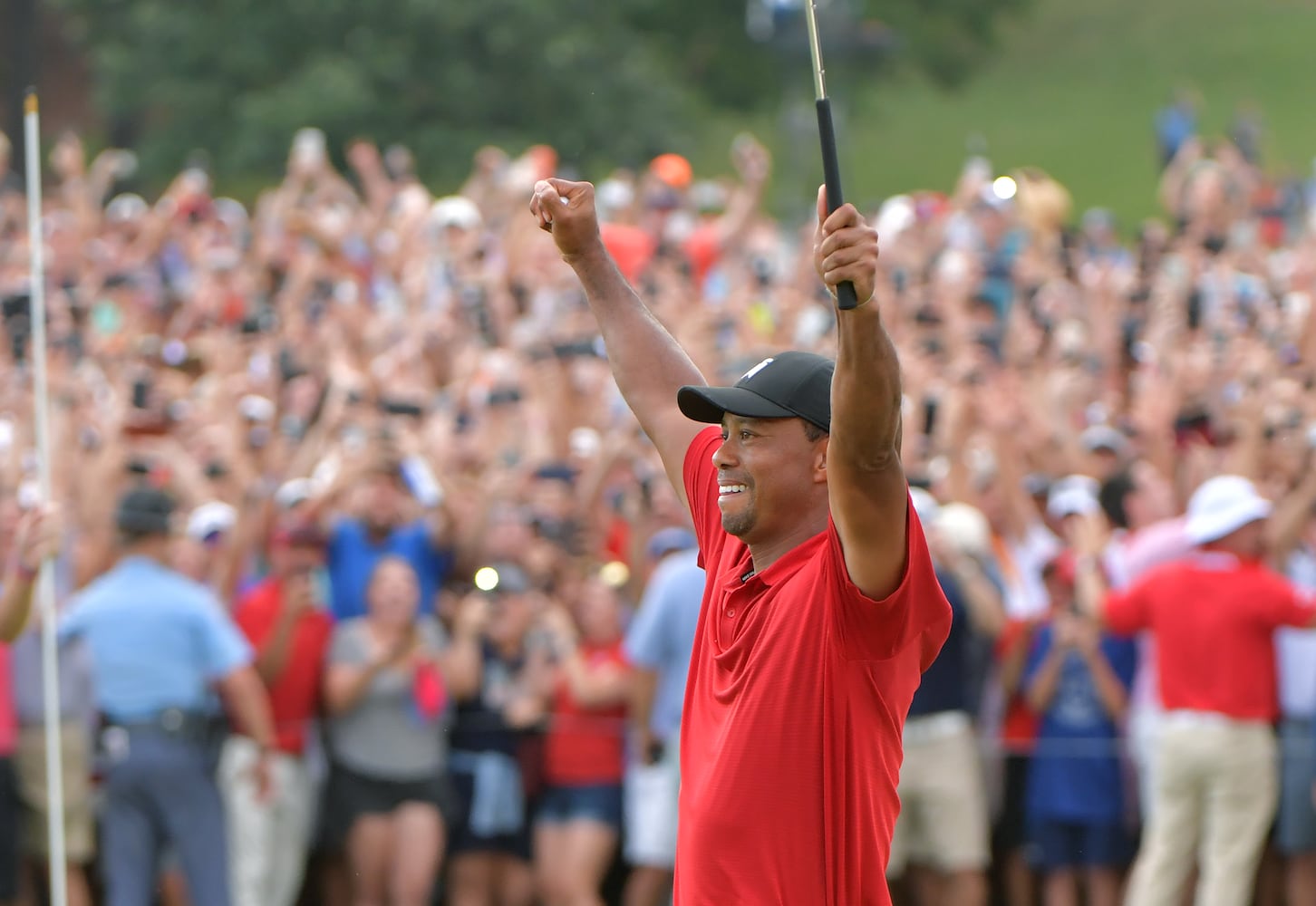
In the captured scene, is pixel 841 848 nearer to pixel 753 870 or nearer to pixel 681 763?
pixel 753 870

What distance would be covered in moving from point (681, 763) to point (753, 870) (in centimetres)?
37

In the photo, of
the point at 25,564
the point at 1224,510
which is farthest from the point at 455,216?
the point at 25,564

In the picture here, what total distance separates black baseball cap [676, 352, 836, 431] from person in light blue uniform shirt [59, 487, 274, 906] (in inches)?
194

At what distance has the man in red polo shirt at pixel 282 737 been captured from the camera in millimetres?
9383

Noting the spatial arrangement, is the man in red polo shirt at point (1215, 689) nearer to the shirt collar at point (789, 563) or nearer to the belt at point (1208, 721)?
the belt at point (1208, 721)

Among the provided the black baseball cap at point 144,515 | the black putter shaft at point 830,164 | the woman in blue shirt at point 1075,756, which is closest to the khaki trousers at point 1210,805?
the woman in blue shirt at point 1075,756

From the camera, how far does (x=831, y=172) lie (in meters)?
3.84

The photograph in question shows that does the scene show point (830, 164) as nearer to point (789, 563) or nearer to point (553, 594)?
point (789, 563)

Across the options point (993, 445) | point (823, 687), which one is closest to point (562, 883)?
point (993, 445)

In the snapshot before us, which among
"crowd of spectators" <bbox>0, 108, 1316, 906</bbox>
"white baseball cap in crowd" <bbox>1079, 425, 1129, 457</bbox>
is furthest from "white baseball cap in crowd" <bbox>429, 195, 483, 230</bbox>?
"white baseball cap in crowd" <bbox>1079, 425, 1129, 457</bbox>

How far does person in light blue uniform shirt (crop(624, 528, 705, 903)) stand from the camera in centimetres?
914

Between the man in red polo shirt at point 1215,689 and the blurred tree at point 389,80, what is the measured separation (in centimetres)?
2488

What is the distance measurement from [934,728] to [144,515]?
11.3 feet

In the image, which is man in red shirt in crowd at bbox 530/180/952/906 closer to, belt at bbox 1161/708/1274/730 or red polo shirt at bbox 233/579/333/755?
belt at bbox 1161/708/1274/730
